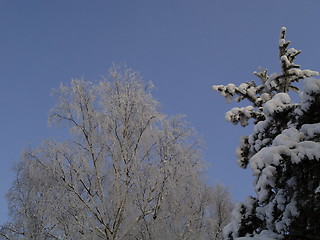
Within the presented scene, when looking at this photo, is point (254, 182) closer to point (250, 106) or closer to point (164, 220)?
point (250, 106)

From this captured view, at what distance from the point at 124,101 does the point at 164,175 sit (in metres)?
2.79

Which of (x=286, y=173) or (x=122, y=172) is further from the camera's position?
(x=122, y=172)

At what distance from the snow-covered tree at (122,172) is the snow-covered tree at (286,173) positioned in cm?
455

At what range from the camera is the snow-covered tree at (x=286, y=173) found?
5.01 meters

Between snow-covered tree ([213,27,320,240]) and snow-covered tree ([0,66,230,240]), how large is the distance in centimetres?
455

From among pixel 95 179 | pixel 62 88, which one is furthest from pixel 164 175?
pixel 62 88

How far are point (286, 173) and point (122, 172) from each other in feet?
21.0

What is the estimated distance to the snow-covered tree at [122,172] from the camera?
34.7 ft

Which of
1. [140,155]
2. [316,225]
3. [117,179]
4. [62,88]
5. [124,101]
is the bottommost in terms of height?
[316,225]

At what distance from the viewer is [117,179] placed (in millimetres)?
10836

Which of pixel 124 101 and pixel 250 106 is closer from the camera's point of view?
pixel 250 106

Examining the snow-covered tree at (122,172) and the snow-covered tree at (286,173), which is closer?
the snow-covered tree at (286,173)

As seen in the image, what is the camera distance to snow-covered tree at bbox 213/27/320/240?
16.4ft

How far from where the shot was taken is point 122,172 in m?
10.9
